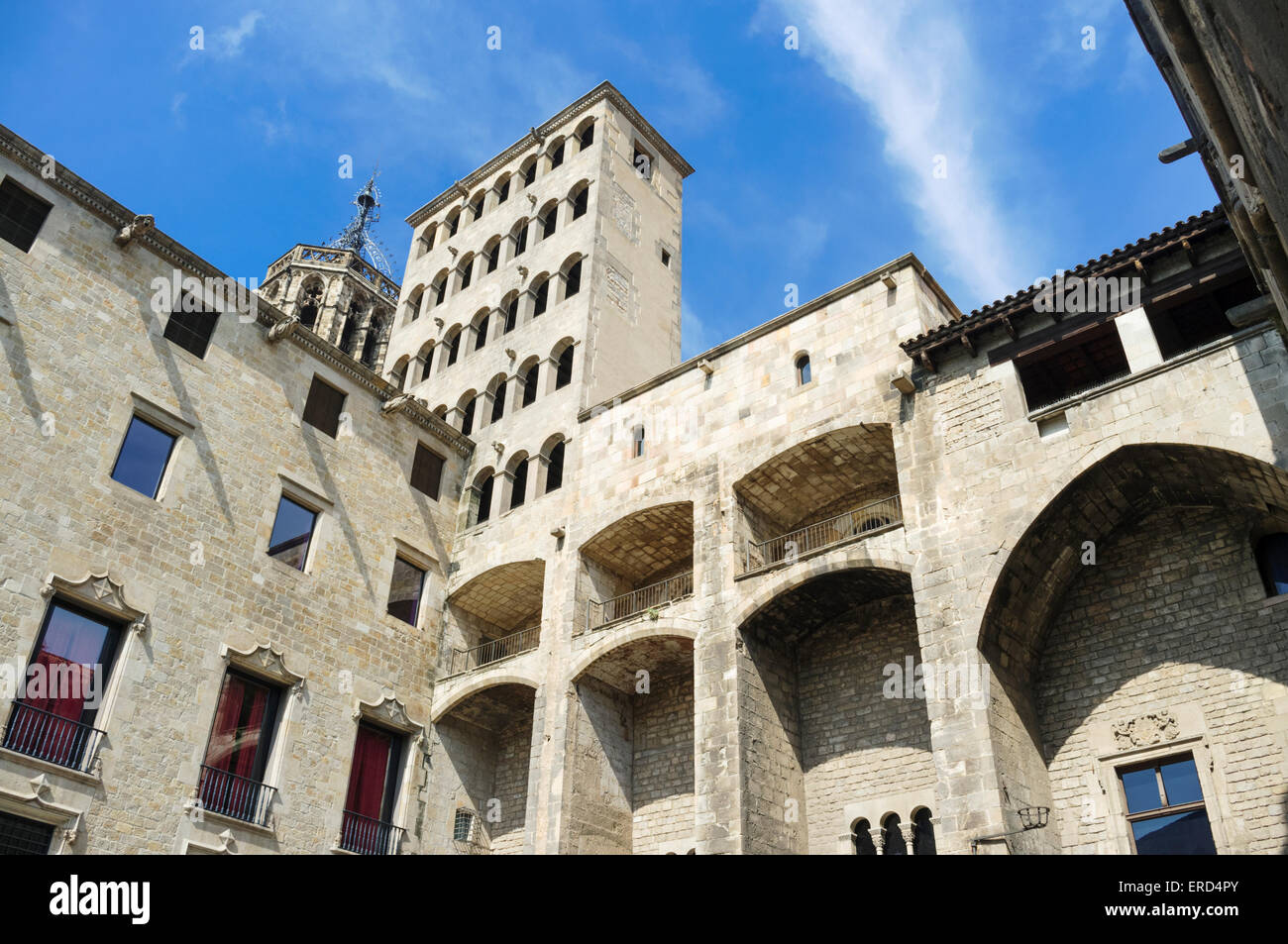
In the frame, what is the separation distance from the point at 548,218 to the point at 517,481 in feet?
31.9

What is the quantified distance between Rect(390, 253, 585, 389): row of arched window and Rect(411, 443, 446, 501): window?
5.30 metres

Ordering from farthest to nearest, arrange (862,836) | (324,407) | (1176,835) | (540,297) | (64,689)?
(540,297)
(324,407)
(862,836)
(64,689)
(1176,835)

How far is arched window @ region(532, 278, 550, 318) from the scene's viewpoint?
94.6 feet

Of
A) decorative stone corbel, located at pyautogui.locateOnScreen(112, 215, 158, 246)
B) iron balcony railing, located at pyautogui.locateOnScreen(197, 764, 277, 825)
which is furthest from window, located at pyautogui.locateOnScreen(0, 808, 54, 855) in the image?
decorative stone corbel, located at pyautogui.locateOnScreen(112, 215, 158, 246)

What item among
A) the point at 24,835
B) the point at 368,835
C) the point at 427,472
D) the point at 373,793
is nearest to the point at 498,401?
the point at 427,472

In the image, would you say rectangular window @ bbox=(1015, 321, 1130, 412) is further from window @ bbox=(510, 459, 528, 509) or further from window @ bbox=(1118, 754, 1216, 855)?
window @ bbox=(510, 459, 528, 509)

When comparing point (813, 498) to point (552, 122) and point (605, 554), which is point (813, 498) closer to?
point (605, 554)

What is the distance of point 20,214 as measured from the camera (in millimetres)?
18156

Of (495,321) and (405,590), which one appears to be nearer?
(405,590)

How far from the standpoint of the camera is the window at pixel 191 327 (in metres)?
20.0

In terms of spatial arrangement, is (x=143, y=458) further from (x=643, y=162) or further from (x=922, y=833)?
(x=643, y=162)

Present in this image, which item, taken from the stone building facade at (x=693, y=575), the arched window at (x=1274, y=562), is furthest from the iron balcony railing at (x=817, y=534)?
the arched window at (x=1274, y=562)

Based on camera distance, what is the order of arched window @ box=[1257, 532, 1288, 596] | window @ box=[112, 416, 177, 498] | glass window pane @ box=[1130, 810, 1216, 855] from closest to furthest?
glass window pane @ box=[1130, 810, 1216, 855] < arched window @ box=[1257, 532, 1288, 596] < window @ box=[112, 416, 177, 498]
